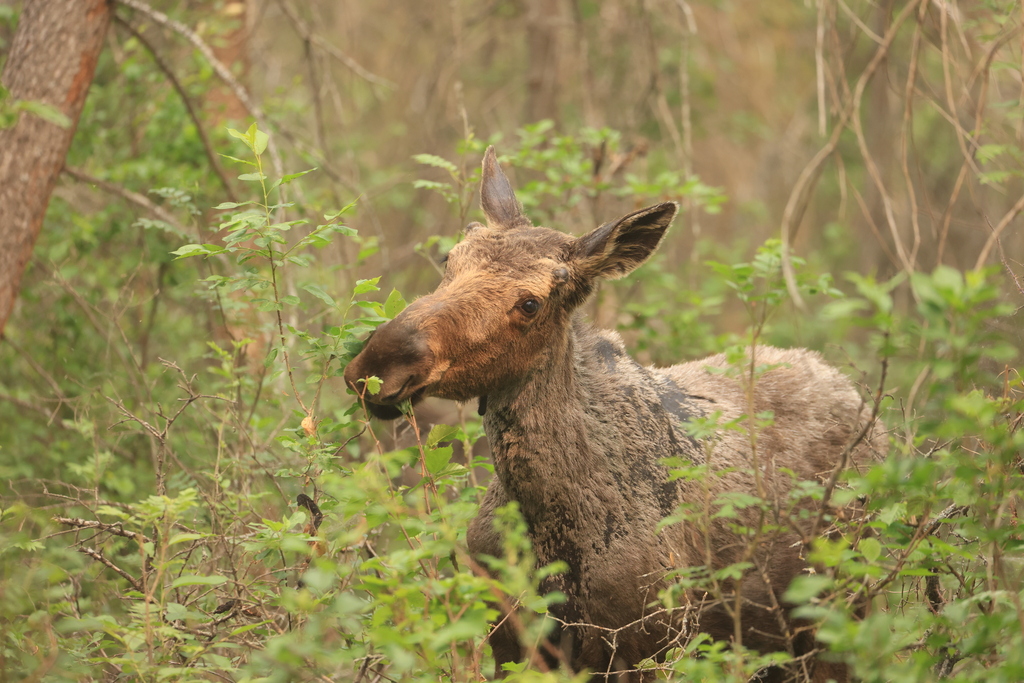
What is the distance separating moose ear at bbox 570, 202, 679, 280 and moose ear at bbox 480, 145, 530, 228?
71cm

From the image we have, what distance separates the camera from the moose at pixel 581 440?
456 centimetres

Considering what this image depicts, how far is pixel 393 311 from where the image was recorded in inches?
195

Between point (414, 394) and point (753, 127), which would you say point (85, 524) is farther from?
point (753, 127)

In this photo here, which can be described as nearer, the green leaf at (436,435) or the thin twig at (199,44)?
the green leaf at (436,435)

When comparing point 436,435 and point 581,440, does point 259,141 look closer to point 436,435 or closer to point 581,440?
point 436,435

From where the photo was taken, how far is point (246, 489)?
568cm

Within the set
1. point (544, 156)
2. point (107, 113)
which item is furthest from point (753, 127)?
point (107, 113)

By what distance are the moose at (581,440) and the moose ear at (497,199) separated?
0.09 ft

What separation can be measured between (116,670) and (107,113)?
21.1 ft

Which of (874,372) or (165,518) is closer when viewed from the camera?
(165,518)

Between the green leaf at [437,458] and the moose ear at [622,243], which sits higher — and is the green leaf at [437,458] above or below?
below

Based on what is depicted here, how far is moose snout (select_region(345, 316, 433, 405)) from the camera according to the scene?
4.29 m

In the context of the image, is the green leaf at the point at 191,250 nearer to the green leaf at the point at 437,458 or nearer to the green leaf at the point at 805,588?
the green leaf at the point at 437,458

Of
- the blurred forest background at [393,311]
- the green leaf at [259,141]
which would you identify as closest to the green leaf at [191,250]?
the blurred forest background at [393,311]
